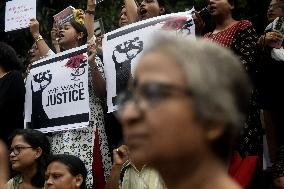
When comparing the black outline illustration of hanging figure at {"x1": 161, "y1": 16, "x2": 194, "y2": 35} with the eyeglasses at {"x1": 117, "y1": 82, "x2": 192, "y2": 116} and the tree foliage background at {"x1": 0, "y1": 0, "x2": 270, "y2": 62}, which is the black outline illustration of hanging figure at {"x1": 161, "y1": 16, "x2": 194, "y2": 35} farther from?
the eyeglasses at {"x1": 117, "y1": 82, "x2": 192, "y2": 116}

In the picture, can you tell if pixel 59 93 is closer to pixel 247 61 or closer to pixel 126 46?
pixel 126 46

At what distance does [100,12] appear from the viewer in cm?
959

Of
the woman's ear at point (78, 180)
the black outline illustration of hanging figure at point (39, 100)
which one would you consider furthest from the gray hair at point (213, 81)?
the black outline illustration of hanging figure at point (39, 100)

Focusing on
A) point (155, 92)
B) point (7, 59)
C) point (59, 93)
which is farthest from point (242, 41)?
point (155, 92)

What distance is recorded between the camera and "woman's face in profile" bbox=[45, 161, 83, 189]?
17.7 feet

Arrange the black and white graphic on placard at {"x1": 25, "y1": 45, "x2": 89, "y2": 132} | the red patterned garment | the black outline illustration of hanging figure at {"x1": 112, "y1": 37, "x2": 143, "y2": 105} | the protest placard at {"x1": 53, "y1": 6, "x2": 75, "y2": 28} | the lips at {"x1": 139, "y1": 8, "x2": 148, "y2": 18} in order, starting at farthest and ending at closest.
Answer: the protest placard at {"x1": 53, "y1": 6, "x2": 75, "y2": 28}, the lips at {"x1": 139, "y1": 8, "x2": 148, "y2": 18}, the black and white graphic on placard at {"x1": 25, "y1": 45, "x2": 89, "y2": 132}, the black outline illustration of hanging figure at {"x1": 112, "y1": 37, "x2": 143, "y2": 105}, the red patterned garment

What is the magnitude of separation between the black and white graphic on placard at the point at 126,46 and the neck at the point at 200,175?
3571 mm

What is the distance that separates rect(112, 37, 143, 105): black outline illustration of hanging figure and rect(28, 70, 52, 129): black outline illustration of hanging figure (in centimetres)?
91

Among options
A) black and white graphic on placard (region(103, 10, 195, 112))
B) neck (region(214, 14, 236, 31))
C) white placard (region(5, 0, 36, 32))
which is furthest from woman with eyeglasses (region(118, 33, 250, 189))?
white placard (region(5, 0, 36, 32))

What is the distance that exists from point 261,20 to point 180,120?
21.2 ft

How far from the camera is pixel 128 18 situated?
253 inches

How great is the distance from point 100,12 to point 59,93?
374 centimetres

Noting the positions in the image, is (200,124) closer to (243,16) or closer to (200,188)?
(200,188)

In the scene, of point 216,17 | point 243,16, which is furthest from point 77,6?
point 216,17
